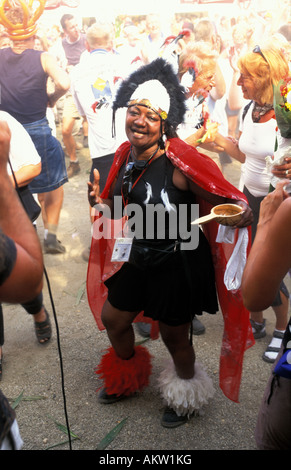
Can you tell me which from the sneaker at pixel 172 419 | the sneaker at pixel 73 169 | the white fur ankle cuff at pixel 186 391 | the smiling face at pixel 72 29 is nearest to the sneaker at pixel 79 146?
the sneaker at pixel 73 169

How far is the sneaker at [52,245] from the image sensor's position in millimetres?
5086

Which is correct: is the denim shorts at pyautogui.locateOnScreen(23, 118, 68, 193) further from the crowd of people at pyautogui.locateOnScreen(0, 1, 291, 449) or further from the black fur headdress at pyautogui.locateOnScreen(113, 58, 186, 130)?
the black fur headdress at pyautogui.locateOnScreen(113, 58, 186, 130)

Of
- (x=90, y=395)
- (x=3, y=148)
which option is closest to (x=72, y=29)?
(x=90, y=395)

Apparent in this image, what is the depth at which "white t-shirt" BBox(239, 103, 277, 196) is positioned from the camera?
3.34 m

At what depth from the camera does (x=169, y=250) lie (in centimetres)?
251

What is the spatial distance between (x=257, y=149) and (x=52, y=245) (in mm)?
2648

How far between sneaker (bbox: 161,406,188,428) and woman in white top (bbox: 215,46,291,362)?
883mm

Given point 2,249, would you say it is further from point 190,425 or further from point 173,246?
point 190,425

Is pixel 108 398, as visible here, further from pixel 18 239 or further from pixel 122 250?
pixel 18 239

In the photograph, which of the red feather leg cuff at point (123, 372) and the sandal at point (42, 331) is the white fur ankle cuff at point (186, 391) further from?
the sandal at point (42, 331)

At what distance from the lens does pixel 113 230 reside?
2.90 metres

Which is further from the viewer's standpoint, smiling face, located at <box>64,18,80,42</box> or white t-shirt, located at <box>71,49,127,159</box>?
smiling face, located at <box>64,18,80,42</box>

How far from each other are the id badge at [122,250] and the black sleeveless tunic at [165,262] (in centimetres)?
5

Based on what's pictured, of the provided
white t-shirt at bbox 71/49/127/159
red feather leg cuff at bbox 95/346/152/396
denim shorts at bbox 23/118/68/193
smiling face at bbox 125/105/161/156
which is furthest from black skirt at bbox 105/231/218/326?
denim shorts at bbox 23/118/68/193
